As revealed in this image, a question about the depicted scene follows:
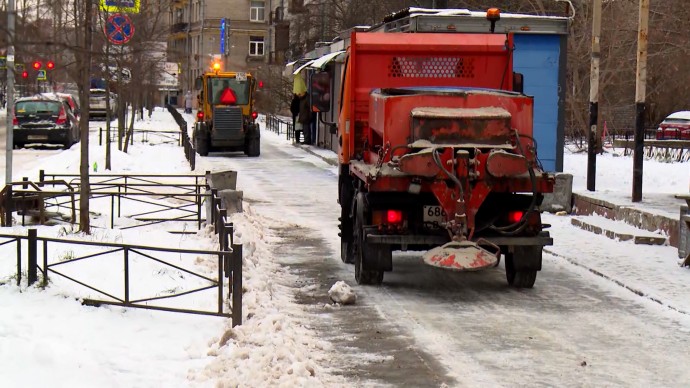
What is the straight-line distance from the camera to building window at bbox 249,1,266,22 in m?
98.7

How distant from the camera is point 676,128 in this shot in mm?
45781

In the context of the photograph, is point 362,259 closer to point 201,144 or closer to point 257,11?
point 201,144

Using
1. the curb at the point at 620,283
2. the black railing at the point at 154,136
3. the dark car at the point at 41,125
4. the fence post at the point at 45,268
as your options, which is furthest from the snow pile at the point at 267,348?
the black railing at the point at 154,136

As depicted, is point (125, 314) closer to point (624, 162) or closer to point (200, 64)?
point (624, 162)

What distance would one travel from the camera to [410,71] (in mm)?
13250

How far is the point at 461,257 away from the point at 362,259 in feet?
4.40

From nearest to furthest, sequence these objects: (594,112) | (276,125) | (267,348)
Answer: (267,348), (594,112), (276,125)

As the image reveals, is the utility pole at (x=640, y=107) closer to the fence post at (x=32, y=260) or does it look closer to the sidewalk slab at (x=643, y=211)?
the sidewalk slab at (x=643, y=211)

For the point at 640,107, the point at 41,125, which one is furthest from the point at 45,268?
the point at 41,125

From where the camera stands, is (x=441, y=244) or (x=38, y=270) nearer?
(x=38, y=270)

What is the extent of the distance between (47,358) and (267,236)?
8856 millimetres

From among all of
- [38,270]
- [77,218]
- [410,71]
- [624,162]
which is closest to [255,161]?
[624,162]

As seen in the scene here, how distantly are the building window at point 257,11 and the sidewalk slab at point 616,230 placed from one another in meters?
83.0

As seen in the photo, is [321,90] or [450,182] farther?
[321,90]
